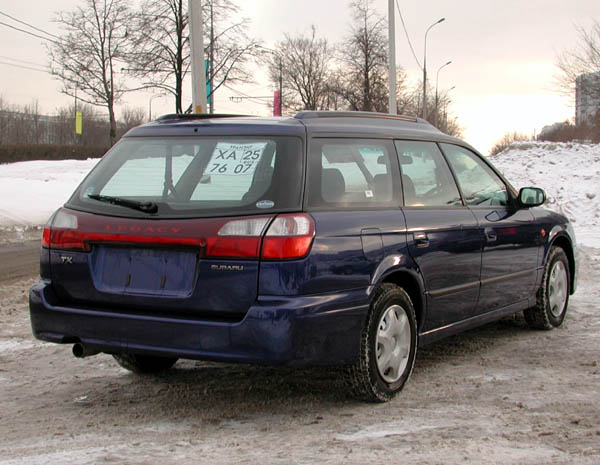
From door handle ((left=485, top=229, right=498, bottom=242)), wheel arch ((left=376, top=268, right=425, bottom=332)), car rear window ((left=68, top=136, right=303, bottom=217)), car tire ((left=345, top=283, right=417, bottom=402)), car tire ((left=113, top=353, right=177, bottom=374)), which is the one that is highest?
car rear window ((left=68, top=136, right=303, bottom=217))

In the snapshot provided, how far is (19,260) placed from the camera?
37.0ft

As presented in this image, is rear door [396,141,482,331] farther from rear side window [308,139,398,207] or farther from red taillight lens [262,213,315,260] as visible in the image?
red taillight lens [262,213,315,260]

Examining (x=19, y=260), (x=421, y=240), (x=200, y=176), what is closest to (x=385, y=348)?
(x=421, y=240)

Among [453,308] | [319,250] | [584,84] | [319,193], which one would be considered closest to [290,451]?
[319,250]

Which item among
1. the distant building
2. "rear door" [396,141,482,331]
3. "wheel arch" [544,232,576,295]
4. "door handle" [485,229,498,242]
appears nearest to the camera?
"rear door" [396,141,482,331]

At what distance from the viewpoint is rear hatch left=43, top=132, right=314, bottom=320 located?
12.6ft

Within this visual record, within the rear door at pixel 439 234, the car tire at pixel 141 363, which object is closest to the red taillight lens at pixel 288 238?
the rear door at pixel 439 234

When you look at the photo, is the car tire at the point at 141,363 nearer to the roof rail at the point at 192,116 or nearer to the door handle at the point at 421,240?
the roof rail at the point at 192,116

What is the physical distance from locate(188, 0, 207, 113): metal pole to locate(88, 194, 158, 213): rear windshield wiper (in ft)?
26.9

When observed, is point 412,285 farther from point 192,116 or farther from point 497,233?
point 192,116

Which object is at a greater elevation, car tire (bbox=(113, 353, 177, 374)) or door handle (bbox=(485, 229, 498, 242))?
door handle (bbox=(485, 229, 498, 242))

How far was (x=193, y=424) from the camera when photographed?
4.02m

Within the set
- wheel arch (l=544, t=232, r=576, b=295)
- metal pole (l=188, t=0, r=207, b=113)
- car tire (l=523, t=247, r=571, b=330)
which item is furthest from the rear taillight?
metal pole (l=188, t=0, r=207, b=113)

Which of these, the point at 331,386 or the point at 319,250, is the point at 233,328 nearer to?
the point at 319,250
